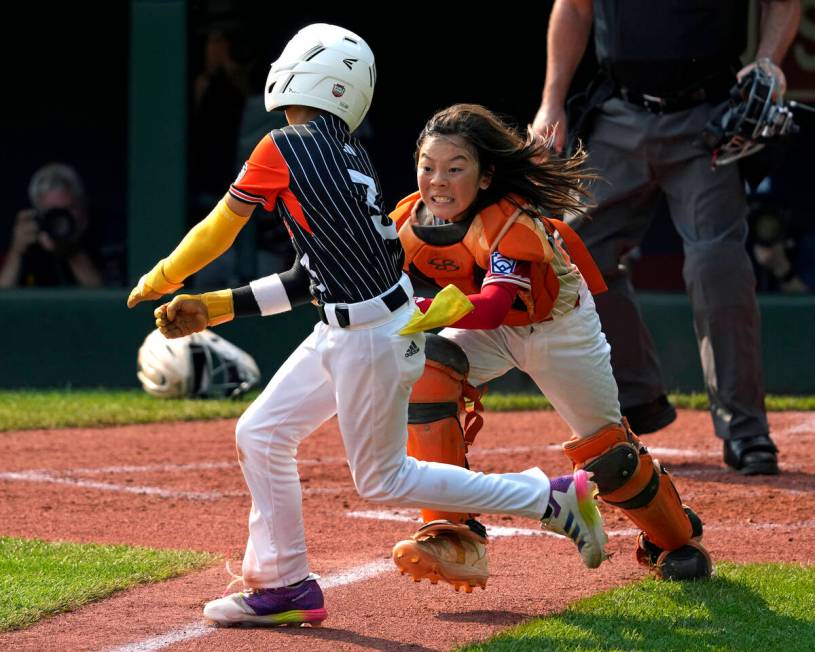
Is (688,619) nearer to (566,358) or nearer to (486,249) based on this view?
(566,358)

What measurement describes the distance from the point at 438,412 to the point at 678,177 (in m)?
2.49

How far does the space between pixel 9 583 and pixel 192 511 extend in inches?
50.7

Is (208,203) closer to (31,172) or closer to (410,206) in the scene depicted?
(31,172)

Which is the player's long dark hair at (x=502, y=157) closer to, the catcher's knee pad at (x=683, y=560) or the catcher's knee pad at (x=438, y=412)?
the catcher's knee pad at (x=438, y=412)

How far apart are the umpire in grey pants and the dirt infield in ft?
1.16

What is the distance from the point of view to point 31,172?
40.0ft

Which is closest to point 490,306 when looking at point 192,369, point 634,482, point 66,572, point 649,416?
point 634,482

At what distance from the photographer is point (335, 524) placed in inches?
206

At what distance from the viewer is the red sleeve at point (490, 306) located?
3.84 meters

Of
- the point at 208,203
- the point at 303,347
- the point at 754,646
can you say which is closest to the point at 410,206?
the point at 303,347

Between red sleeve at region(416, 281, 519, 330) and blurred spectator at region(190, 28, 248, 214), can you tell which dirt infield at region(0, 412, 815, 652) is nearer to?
red sleeve at region(416, 281, 519, 330)

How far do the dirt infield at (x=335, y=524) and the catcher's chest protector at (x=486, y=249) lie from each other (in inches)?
32.5

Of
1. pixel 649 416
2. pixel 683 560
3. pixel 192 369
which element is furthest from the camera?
pixel 192 369

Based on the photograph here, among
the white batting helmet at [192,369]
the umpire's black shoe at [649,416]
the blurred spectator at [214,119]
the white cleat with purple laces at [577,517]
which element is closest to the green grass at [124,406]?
the white batting helmet at [192,369]
